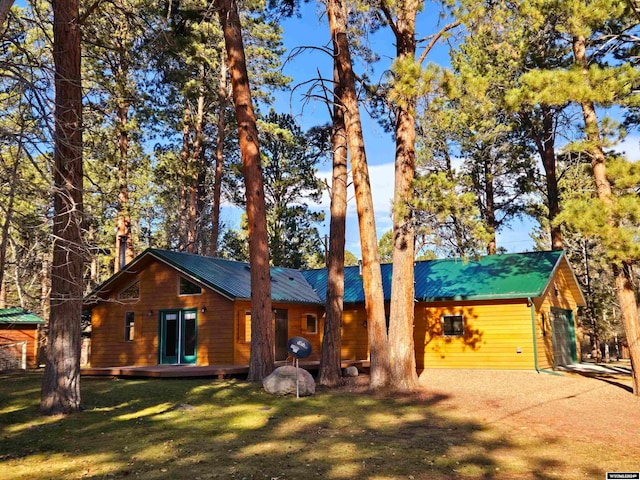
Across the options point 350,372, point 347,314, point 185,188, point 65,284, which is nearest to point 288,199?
point 185,188

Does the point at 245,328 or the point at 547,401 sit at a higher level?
the point at 245,328

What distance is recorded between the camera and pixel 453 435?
8039 mm

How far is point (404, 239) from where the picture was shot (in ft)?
42.3

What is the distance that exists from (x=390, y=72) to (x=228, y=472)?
9659mm

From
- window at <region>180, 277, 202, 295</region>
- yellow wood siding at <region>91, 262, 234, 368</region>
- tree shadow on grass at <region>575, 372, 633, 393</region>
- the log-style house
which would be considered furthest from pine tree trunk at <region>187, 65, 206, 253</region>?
tree shadow on grass at <region>575, 372, 633, 393</region>

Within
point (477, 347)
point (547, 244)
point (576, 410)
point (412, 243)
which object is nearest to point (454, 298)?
point (477, 347)

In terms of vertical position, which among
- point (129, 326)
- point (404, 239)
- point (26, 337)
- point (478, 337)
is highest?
point (404, 239)

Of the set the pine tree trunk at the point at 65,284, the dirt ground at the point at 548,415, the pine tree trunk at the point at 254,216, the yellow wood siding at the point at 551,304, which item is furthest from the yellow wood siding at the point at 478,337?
the pine tree trunk at the point at 65,284

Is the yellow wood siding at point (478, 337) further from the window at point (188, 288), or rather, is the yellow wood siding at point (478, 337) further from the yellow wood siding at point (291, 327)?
the window at point (188, 288)

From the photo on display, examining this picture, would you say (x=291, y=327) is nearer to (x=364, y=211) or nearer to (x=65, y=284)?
(x=364, y=211)

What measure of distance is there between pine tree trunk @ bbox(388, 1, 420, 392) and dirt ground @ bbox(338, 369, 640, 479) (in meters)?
0.78

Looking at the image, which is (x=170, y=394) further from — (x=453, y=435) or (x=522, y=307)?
(x=522, y=307)

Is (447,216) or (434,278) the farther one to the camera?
(434,278)

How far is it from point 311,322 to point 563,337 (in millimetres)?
9340
